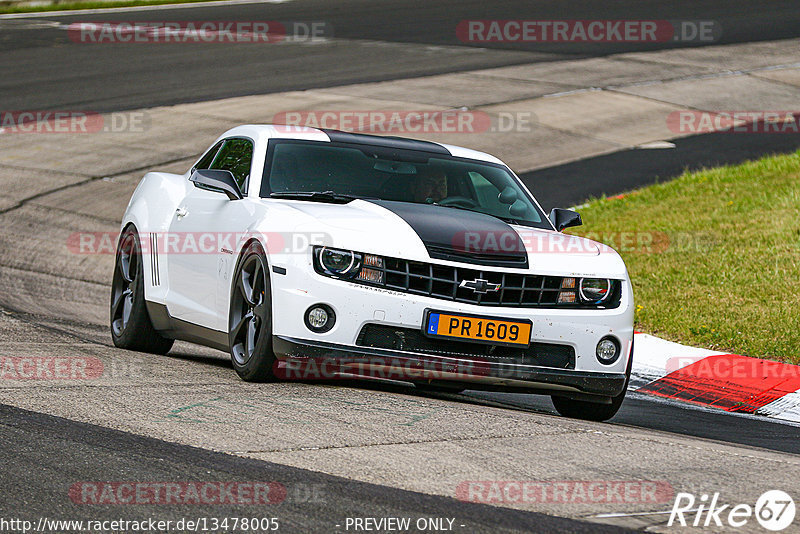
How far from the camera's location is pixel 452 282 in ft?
20.6

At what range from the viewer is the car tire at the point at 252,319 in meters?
6.39

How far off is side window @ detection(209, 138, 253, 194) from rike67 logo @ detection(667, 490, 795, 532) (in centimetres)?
372

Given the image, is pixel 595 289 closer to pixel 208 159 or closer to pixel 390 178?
pixel 390 178

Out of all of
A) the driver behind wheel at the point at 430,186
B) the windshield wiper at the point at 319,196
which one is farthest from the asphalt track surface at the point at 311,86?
the driver behind wheel at the point at 430,186

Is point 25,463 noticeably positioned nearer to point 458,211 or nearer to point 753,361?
point 458,211

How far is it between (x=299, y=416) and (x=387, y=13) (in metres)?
28.8

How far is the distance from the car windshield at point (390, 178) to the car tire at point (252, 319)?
0.64 m

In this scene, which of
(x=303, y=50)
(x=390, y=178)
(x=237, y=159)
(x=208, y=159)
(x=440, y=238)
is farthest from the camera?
(x=303, y=50)

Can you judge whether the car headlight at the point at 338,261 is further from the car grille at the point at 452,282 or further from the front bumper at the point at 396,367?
the front bumper at the point at 396,367

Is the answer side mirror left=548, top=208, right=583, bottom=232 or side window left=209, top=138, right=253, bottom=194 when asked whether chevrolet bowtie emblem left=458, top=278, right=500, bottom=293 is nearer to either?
side mirror left=548, top=208, right=583, bottom=232

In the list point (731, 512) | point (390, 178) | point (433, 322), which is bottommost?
point (731, 512)

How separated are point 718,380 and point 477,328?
279cm

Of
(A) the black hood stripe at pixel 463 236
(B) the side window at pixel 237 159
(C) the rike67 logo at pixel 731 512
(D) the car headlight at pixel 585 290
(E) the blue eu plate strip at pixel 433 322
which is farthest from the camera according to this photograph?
(B) the side window at pixel 237 159

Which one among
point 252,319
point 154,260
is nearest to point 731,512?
point 252,319
